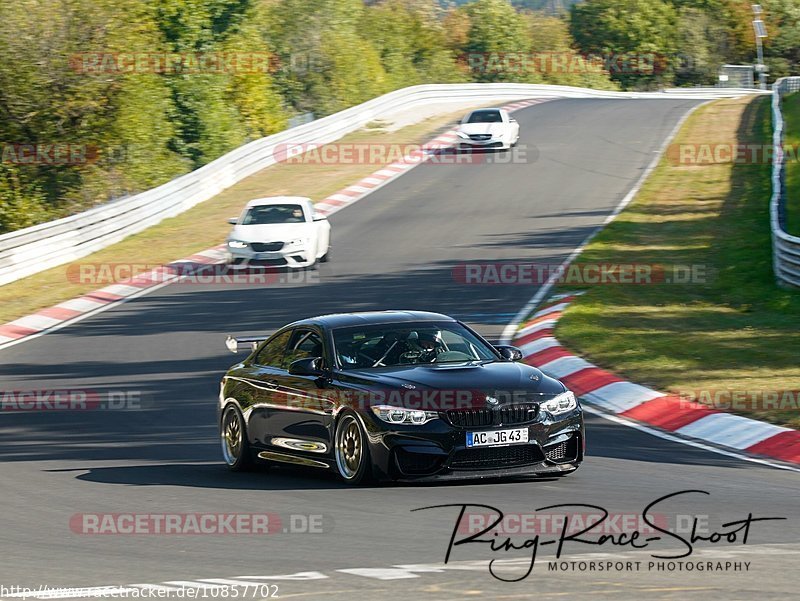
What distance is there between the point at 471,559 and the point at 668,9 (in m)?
98.5

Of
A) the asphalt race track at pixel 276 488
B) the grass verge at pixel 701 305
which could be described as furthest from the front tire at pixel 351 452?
the grass verge at pixel 701 305

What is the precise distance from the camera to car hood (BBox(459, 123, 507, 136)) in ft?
143

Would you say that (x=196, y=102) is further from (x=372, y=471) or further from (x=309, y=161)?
(x=372, y=471)

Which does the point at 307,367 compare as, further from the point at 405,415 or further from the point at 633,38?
the point at 633,38

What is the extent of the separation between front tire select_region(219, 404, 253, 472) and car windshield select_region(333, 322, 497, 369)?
1254 mm

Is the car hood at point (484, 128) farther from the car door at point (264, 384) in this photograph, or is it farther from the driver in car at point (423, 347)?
the driver in car at point (423, 347)

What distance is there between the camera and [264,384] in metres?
11.3

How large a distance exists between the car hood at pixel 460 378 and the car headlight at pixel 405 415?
8.6 inches

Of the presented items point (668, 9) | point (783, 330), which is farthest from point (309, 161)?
point (668, 9)

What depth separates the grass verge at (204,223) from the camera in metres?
26.0

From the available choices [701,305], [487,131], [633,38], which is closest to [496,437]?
[701,305]

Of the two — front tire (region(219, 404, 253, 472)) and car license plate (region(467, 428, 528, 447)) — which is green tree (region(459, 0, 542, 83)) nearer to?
front tire (region(219, 404, 253, 472))

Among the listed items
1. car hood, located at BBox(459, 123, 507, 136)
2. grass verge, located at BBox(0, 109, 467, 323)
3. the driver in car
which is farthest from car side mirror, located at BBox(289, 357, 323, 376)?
car hood, located at BBox(459, 123, 507, 136)

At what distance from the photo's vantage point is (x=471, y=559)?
736 cm
